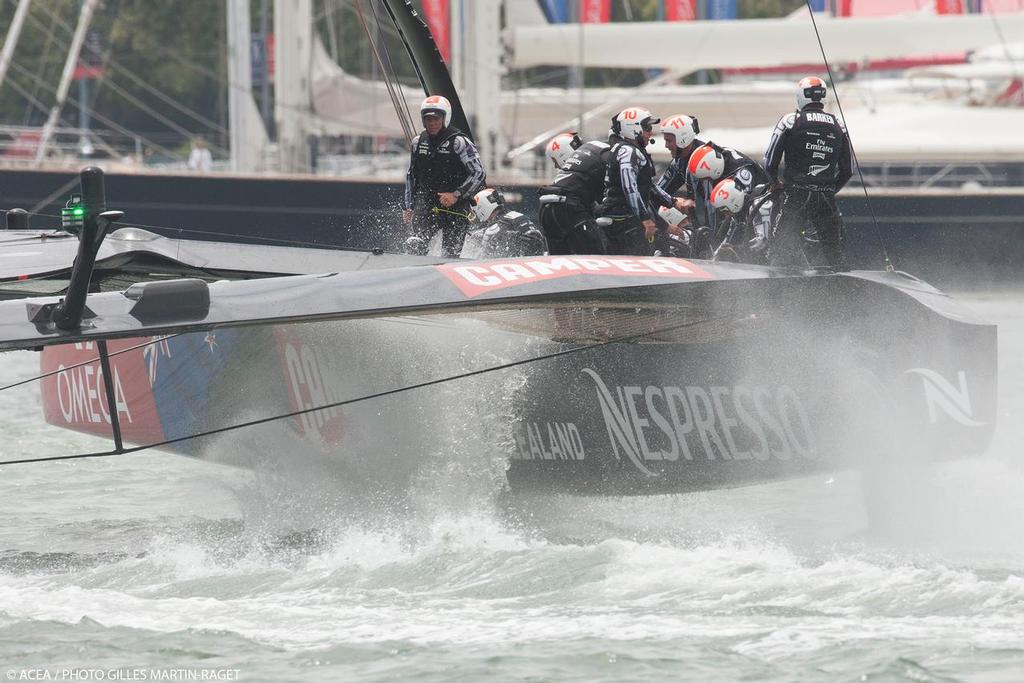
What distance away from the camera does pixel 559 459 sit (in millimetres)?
6855

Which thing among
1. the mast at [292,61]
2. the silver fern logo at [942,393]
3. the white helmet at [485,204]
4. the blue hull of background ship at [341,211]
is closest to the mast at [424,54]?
the white helmet at [485,204]

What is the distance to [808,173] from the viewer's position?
8.22 m

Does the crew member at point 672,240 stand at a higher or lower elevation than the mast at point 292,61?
lower

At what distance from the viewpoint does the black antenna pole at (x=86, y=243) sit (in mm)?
5098

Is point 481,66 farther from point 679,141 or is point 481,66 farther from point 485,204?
point 679,141

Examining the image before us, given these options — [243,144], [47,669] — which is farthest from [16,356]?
[47,669]

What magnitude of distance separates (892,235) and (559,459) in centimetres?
1272

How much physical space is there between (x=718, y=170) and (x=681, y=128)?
321 millimetres

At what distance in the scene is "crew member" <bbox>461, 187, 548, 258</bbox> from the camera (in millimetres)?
8531

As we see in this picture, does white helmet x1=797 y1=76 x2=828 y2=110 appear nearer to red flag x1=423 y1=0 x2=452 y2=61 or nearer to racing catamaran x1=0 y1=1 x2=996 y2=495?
racing catamaran x1=0 y1=1 x2=996 y2=495

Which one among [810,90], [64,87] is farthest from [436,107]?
[64,87]

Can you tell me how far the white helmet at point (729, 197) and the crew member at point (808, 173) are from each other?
372mm

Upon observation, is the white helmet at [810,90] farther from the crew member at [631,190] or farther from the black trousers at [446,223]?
the black trousers at [446,223]

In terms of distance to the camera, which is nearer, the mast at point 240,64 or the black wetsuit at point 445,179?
the black wetsuit at point 445,179
